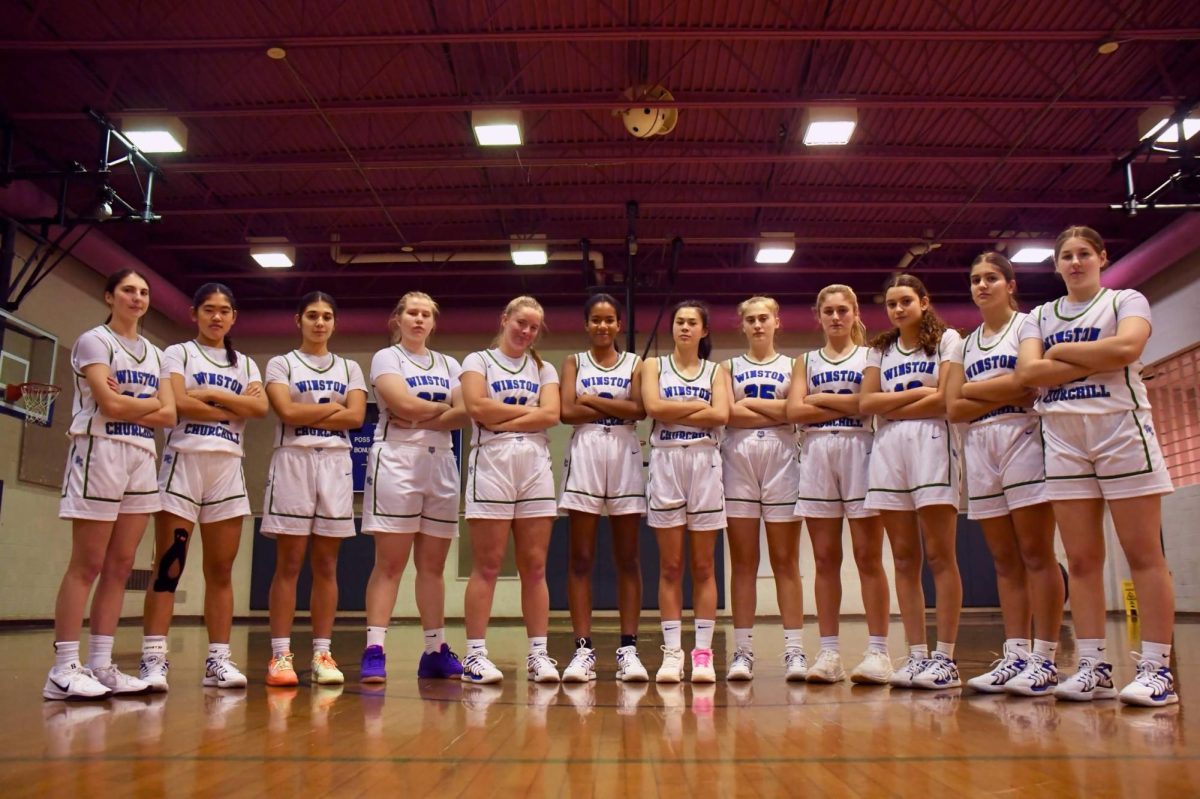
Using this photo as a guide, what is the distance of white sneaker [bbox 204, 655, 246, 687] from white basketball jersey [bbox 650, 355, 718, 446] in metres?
2.25

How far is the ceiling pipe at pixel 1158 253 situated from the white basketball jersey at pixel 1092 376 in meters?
9.06

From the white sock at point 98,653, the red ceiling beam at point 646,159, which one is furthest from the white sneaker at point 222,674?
the red ceiling beam at point 646,159

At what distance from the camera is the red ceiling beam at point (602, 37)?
8109mm

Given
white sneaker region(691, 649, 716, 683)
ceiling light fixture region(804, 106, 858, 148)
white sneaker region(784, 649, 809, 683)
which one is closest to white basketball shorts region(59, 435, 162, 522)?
white sneaker region(691, 649, 716, 683)

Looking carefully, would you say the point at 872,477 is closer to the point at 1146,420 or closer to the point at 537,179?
the point at 1146,420

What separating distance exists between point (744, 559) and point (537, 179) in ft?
26.2

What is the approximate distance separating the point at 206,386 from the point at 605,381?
6.33 feet

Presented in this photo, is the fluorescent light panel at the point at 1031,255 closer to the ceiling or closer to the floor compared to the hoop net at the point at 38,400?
closer to the ceiling

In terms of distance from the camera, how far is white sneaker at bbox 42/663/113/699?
3789 millimetres

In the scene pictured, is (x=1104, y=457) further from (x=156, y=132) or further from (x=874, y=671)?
(x=156, y=132)

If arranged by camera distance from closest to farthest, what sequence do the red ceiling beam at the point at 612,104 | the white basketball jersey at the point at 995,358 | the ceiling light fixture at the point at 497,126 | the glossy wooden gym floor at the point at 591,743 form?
1. the glossy wooden gym floor at the point at 591,743
2. the white basketball jersey at the point at 995,358
3. the red ceiling beam at the point at 612,104
4. the ceiling light fixture at the point at 497,126

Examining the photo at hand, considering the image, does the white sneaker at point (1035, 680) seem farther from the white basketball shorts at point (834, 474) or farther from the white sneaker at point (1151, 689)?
the white basketball shorts at point (834, 474)

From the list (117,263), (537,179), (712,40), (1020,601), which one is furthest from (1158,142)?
(117,263)

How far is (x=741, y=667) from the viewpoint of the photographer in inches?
175
